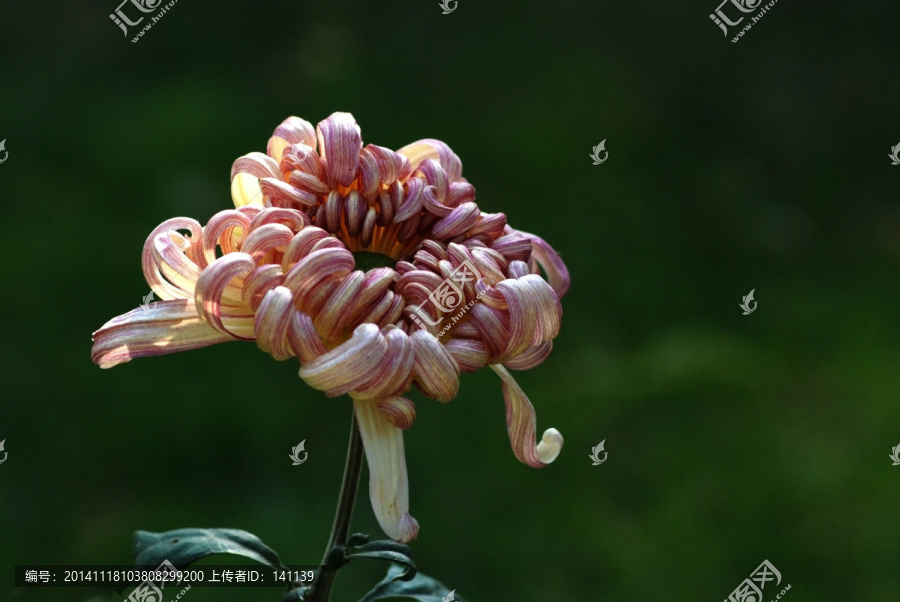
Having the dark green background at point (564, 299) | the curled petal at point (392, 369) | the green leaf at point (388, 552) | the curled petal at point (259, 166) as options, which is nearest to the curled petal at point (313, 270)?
the curled petal at point (392, 369)

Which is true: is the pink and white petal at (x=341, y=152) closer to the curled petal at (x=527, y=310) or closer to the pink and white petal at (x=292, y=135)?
the pink and white petal at (x=292, y=135)

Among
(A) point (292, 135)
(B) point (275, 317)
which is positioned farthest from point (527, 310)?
(A) point (292, 135)

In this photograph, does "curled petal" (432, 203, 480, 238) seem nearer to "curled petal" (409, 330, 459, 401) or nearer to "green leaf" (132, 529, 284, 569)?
"curled petal" (409, 330, 459, 401)

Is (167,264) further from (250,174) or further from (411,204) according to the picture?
(411,204)

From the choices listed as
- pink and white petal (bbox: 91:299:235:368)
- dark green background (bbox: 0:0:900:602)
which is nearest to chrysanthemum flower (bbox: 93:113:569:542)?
pink and white petal (bbox: 91:299:235:368)

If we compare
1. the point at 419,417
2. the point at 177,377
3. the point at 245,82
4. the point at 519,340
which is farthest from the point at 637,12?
the point at 519,340

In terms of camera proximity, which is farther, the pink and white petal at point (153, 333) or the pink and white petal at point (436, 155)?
the pink and white petal at point (436, 155)

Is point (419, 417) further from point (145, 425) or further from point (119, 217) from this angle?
point (119, 217)
